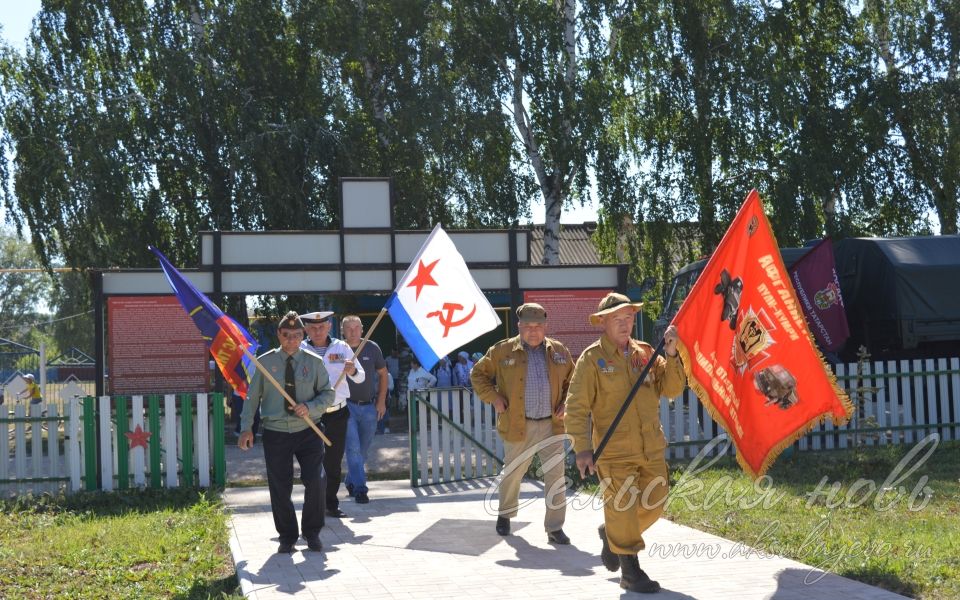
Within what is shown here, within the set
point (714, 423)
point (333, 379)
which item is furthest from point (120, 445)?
point (714, 423)

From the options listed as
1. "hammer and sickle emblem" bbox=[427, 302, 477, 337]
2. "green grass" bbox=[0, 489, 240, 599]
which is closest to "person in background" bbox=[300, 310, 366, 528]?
"hammer and sickle emblem" bbox=[427, 302, 477, 337]

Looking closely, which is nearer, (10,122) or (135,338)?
(135,338)

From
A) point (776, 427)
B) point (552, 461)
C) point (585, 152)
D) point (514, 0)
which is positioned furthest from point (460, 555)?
point (514, 0)

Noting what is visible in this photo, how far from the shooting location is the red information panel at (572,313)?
16.2m

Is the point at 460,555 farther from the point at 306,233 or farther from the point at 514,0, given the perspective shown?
the point at 514,0

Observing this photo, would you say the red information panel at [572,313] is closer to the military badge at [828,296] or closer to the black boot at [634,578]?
the military badge at [828,296]

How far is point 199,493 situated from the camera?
34.3ft

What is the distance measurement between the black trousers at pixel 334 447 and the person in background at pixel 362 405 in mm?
533

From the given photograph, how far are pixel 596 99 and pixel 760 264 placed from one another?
16.8 meters

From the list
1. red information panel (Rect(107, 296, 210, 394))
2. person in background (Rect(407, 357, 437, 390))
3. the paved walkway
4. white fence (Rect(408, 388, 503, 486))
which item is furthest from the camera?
person in background (Rect(407, 357, 437, 390))

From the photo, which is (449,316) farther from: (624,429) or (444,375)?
(444,375)

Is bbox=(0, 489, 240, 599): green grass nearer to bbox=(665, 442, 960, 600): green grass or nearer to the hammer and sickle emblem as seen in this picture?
the hammer and sickle emblem

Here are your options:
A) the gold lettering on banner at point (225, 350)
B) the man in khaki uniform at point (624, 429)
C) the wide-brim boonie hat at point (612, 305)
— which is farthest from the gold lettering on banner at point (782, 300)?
the gold lettering on banner at point (225, 350)

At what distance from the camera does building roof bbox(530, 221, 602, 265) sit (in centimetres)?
3759
